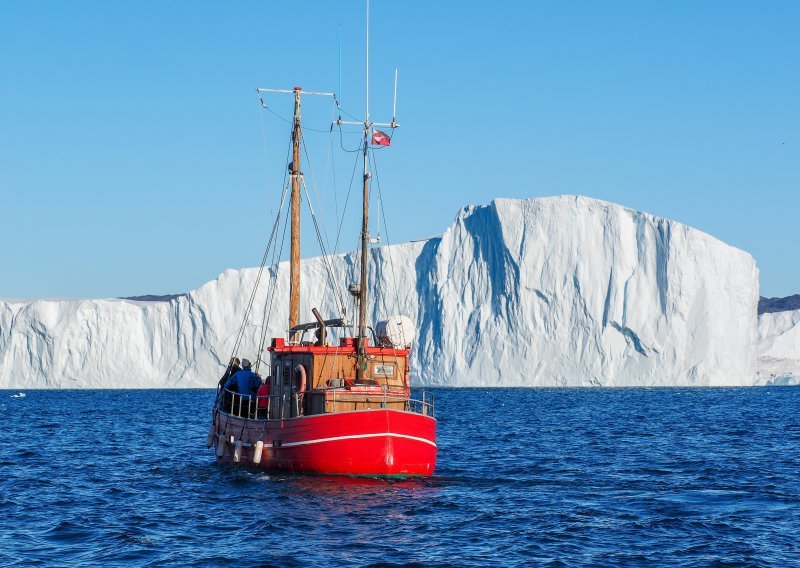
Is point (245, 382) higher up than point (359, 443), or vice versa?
point (245, 382)

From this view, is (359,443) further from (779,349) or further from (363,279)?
(779,349)

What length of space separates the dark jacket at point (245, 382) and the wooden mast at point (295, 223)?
170 cm

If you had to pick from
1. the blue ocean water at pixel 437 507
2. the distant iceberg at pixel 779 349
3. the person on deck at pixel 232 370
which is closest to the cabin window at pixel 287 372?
the blue ocean water at pixel 437 507

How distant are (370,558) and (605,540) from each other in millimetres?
3894

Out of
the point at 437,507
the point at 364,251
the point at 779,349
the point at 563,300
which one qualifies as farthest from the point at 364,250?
the point at 779,349

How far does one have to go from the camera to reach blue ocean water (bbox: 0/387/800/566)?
16.0m

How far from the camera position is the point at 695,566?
1520 centimetres

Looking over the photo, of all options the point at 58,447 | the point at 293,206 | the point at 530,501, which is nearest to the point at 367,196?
the point at 293,206

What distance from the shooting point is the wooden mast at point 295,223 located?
29.6 meters

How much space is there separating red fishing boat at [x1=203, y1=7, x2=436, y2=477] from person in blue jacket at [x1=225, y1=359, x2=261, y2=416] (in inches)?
5.4

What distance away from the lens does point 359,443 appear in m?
22.8

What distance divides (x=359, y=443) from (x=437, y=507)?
122 inches

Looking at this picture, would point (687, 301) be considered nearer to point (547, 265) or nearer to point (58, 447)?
point (547, 265)

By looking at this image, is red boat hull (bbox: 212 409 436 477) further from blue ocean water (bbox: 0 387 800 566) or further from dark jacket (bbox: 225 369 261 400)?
dark jacket (bbox: 225 369 261 400)
